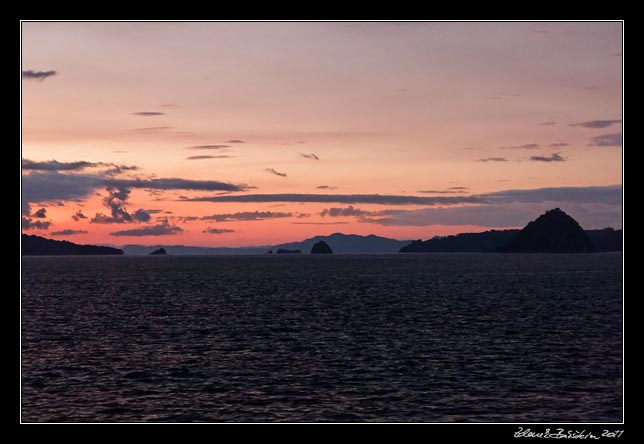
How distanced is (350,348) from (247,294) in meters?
67.8

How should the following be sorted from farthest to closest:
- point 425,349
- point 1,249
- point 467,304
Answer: point 467,304
point 425,349
point 1,249

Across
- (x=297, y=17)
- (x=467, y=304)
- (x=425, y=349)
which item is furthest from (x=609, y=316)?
(x=297, y=17)

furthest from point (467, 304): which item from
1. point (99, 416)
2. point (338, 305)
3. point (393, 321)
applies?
point (99, 416)

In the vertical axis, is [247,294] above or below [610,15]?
below

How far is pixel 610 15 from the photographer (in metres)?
29.4

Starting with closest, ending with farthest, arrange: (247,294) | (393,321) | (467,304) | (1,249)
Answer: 1. (1,249)
2. (393,321)
3. (467,304)
4. (247,294)

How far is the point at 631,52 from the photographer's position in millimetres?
30156

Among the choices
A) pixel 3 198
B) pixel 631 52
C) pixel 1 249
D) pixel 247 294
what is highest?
pixel 631 52

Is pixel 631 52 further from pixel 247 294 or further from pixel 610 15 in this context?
pixel 247 294

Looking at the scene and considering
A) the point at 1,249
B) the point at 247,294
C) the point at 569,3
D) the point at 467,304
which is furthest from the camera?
the point at 247,294

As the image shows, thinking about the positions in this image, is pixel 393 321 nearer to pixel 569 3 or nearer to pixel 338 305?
pixel 338 305

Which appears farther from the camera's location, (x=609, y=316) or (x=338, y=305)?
(x=338, y=305)

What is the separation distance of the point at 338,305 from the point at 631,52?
254 feet

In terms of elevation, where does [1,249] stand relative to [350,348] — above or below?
above
